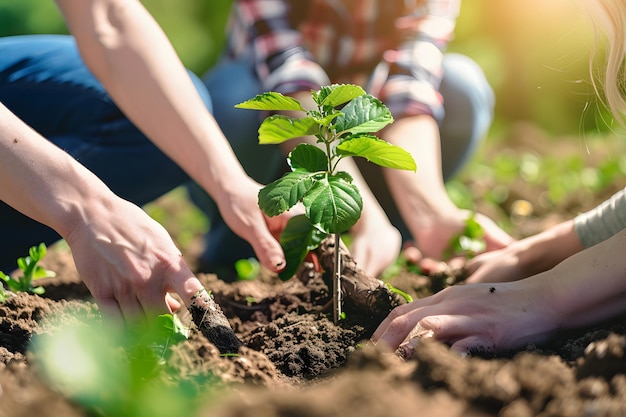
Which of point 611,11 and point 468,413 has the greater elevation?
point 611,11

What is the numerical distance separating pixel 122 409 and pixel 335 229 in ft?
1.92

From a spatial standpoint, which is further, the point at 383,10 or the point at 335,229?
the point at 383,10

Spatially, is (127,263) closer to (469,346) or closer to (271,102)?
(271,102)

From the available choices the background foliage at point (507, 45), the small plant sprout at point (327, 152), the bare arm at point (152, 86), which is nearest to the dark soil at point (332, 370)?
the small plant sprout at point (327, 152)

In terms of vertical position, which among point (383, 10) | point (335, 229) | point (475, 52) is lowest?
point (475, 52)

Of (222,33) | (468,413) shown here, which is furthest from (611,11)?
(222,33)

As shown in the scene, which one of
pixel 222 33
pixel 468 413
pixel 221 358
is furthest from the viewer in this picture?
pixel 222 33

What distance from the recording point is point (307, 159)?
1.52 metres

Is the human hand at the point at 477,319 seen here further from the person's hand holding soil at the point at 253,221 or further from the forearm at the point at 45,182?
the forearm at the point at 45,182

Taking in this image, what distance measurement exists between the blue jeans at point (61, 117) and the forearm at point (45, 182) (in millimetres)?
823

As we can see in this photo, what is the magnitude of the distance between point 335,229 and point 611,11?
0.89 m

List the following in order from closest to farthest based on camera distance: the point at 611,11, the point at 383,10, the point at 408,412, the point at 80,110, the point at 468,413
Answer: the point at 408,412
the point at 468,413
the point at 611,11
the point at 80,110
the point at 383,10

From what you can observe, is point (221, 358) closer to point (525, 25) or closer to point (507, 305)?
point (507, 305)

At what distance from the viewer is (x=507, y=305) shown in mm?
1490
